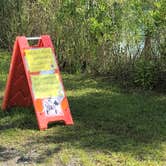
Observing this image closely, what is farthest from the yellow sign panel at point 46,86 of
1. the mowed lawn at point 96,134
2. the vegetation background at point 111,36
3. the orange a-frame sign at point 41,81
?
the vegetation background at point 111,36

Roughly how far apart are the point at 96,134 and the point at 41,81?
1.08 metres

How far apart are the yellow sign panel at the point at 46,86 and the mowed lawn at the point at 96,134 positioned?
412mm

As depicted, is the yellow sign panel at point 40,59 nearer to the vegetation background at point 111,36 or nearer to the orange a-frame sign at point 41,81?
the orange a-frame sign at point 41,81

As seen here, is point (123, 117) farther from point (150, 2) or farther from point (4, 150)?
Result: point (150, 2)

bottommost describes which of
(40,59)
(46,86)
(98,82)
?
(98,82)

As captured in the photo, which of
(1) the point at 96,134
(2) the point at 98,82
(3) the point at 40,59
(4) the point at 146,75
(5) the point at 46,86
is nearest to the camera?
(1) the point at 96,134

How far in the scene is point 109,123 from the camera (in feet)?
23.8

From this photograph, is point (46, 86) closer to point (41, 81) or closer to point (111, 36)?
point (41, 81)

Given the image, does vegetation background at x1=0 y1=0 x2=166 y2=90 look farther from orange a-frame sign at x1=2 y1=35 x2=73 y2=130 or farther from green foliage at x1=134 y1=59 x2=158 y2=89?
orange a-frame sign at x1=2 y1=35 x2=73 y2=130

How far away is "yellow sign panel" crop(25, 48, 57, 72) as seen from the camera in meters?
7.30

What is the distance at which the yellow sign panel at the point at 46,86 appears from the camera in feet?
23.5

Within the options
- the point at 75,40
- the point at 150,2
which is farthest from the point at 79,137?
the point at 75,40

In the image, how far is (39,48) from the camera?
24.5 feet

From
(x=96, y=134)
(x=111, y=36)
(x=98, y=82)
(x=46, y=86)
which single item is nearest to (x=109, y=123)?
(x=96, y=134)
